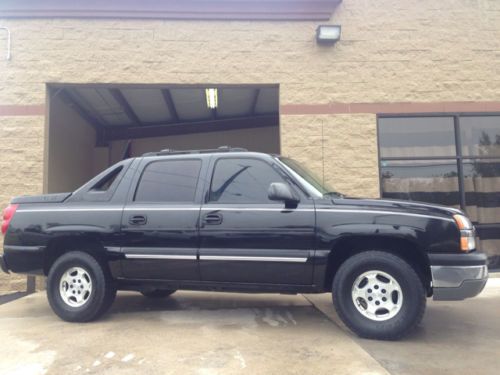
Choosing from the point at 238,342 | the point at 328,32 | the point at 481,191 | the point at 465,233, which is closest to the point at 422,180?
the point at 481,191

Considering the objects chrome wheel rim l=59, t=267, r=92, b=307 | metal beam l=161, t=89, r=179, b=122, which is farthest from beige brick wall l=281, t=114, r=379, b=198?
chrome wheel rim l=59, t=267, r=92, b=307

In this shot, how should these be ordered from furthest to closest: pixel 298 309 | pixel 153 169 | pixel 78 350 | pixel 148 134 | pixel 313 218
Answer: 1. pixel 148 134
2. pixel 298 309
3. pixel 153 169
4. pixel 313 218
5. pixel 78 350

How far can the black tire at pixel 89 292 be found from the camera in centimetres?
494

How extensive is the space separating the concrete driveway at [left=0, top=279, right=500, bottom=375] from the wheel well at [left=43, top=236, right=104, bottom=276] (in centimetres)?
73

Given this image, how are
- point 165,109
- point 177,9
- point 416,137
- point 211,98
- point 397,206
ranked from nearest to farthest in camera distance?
1. point 397,206
2. point 177,9
3. point 416,137
4. point 211,98
5. point 165,109

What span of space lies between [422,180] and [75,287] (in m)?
6.23

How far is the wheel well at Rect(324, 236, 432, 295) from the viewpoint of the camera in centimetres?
441

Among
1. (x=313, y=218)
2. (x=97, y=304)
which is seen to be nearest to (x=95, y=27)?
(x=97, y=304)

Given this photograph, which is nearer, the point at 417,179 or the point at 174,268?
the point at 174,268

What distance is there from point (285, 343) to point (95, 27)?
6756mm

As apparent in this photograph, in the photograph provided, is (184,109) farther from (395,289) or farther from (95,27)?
(395,289)

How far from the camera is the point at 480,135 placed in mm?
8266

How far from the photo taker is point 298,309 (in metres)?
5.59

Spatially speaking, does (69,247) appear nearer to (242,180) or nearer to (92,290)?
(92,290)
